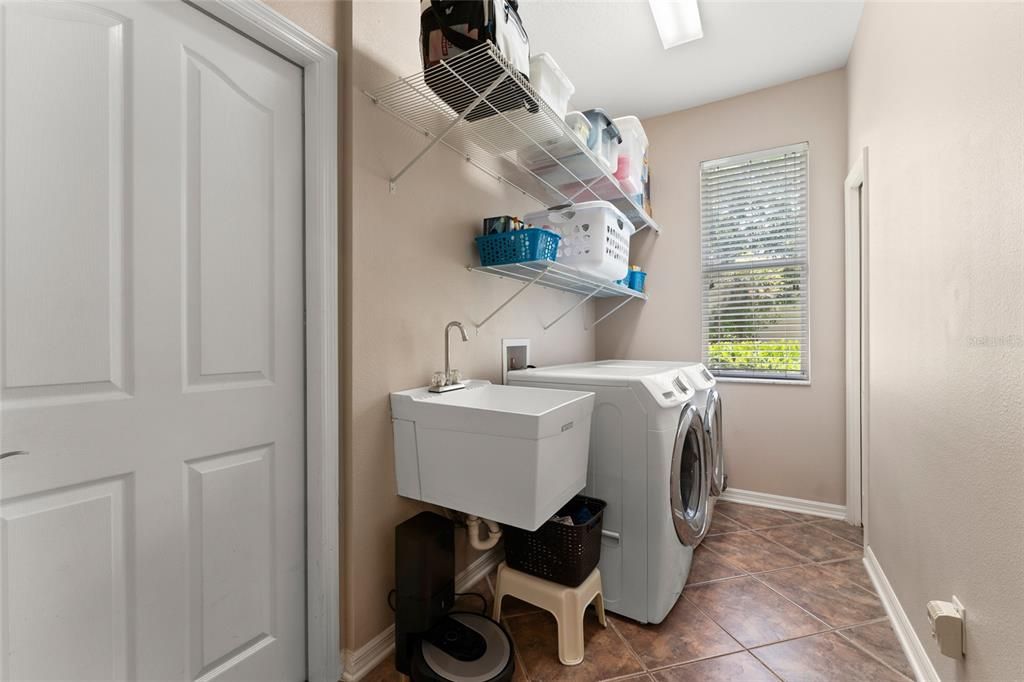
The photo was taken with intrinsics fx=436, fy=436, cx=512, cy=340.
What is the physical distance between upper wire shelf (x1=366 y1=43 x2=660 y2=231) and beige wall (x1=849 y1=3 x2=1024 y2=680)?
1099mm

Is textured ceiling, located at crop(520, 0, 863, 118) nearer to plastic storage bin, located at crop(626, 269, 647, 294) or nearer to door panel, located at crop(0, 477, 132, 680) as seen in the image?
plastic storage bin, located at crop(626, 269, 647, 294)

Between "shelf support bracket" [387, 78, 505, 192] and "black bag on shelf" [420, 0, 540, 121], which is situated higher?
"black bag on shelf" [420, 0, 540, 121]

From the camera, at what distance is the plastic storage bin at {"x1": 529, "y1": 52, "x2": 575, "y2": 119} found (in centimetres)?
154

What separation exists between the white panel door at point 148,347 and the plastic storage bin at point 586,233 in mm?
1255

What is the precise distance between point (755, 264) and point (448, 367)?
7.41ft

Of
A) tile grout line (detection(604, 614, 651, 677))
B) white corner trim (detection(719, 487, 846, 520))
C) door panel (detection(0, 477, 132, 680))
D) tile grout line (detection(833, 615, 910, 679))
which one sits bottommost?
tile grout line (detection(604, 614, 651, 677))

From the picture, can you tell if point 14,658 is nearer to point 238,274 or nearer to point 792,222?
point 238,274

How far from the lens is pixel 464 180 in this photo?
1910 millimetres

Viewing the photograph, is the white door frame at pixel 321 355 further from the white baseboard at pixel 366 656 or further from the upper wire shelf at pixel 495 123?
the upper wire shelf at pixel 495 123

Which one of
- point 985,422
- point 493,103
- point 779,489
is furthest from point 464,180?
point 779,489

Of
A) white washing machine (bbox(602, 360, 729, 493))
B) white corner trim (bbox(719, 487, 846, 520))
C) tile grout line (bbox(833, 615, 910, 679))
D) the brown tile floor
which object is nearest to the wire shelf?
white washing machine (bbox(602, 360, 729, 493))

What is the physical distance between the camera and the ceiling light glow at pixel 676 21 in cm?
207

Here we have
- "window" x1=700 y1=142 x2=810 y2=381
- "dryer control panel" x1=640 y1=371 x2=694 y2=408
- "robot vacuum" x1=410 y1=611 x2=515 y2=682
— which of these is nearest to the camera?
"robot vacuum" x1=410 y1=611 x2=515 y2=682

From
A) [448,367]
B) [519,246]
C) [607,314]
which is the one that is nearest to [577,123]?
[519,246]
